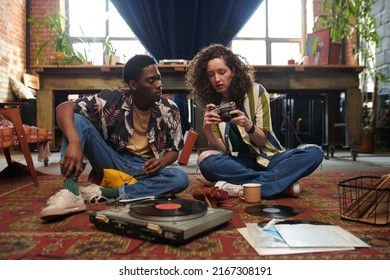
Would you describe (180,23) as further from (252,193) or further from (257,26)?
(252,193)

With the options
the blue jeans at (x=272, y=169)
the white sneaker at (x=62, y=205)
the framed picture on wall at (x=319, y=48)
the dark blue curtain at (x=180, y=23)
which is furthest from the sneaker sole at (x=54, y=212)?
the dark blue curtain at (x=180, y=23)

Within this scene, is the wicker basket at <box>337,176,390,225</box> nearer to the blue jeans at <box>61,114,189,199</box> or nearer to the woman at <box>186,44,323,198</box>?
the woman at <box>186,44,323,198</box>

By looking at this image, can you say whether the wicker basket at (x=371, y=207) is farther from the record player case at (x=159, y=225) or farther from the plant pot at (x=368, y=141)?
the plant pot at (x=368, y=141)

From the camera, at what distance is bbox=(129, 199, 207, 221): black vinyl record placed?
3.39 feet

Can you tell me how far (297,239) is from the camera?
101cm

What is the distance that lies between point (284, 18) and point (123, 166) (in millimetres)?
5091

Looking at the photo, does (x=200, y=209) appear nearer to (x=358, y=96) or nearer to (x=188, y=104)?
(x=358, y=96)

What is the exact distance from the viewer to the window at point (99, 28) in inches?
227

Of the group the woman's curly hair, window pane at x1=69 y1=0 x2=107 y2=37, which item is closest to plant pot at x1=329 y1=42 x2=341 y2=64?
the woman's curly hair

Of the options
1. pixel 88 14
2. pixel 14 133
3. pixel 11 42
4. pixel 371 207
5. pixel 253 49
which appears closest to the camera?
pixel 371 207

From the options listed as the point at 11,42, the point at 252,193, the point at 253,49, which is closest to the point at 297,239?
the point at 252,193

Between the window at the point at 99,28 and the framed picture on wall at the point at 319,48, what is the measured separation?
111 inches
